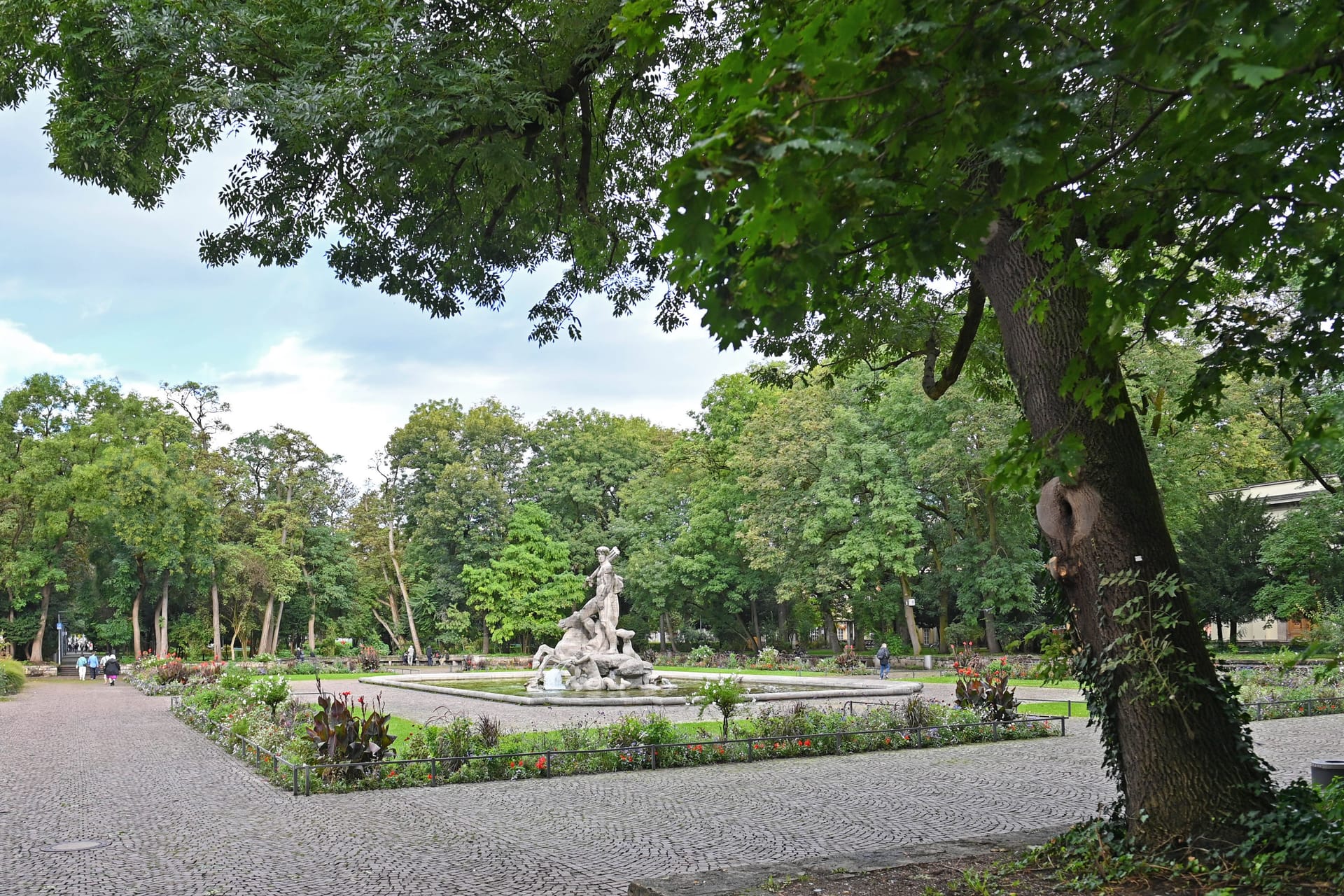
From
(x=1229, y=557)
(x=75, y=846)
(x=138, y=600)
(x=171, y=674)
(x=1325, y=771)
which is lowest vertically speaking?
(x=171, y=674)

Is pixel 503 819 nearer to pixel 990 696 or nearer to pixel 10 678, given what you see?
pixel 990 696

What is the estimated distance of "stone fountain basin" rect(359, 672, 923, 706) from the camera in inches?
837

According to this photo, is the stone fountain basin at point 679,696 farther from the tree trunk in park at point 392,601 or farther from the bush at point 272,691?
the tree trunk in park at point 392,601

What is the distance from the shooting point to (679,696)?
72.6 feet

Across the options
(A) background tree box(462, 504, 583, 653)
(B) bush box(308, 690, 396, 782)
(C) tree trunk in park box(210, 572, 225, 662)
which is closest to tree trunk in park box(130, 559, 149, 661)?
(C) tree trunk in park box(210, 572, 225, 662)

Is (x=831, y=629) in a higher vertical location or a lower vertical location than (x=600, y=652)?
lower

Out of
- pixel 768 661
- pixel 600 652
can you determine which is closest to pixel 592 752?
pixel 600 652

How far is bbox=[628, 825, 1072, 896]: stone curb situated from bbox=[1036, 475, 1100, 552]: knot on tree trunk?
2.17 m

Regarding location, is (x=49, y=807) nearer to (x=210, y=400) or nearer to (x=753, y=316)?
(x=753, y=316)

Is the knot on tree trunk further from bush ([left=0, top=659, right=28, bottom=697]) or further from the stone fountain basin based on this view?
bush ([left=0, top=659, right=28, bottom=697])

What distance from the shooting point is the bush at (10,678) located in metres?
29.4

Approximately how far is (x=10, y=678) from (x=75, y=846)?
2684cm

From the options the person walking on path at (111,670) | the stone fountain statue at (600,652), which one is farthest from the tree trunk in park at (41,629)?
the stone fountain statue at (600,652)

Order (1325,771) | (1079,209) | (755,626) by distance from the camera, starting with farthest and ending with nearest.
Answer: (755,626) → (1325,771) → (1079,209)
